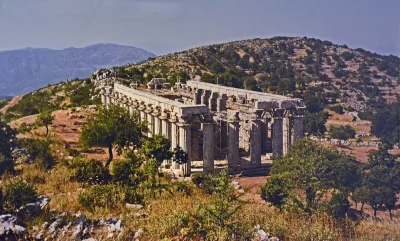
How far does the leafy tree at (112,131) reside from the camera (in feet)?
81.4

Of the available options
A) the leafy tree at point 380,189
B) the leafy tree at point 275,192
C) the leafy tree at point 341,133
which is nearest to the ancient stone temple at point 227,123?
the leafy tree at point 380,189

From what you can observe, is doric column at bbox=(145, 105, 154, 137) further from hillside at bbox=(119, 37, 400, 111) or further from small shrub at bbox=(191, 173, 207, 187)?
hillside at bbox=(119, 37, 400, 111)

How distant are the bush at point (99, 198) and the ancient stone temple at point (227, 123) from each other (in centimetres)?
945

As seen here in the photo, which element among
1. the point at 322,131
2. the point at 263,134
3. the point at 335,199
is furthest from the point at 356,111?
the point at 335,199

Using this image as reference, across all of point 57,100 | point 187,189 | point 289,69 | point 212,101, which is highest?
point 289,69

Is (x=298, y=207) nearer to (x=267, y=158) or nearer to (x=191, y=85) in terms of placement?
(x=267, y=158)

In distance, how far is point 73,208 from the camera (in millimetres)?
15359

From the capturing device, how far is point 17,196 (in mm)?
14906

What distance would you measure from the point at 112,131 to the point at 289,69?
73.0m

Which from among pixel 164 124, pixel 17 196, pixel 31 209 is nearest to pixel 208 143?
pixel 164 124

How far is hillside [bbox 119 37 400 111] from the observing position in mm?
71688

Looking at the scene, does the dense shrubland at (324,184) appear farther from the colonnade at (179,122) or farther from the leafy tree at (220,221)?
the colonnade at (179,122)

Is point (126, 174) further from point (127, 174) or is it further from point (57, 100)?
point (57, 100)

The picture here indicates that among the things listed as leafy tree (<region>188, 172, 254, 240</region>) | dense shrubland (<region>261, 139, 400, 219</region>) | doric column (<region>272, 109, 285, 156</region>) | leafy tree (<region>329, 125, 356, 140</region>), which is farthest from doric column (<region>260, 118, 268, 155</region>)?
leafy tree (<region>188, 172, 254, 240</region>)
